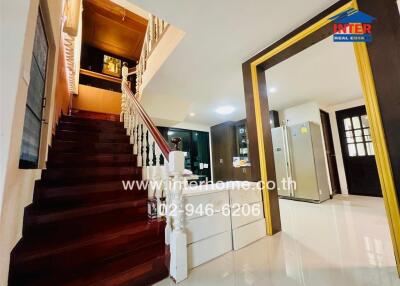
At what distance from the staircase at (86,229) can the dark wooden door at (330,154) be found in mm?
4575

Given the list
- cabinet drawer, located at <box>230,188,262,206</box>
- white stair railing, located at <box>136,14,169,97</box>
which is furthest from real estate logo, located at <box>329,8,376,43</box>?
white stair railing, located at <box>136,14,169,97</box>

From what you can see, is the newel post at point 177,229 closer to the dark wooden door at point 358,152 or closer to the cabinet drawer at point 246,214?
the cabinet drawer at point 246,214

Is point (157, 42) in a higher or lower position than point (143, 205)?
higher

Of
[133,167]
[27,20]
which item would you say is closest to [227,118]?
[133,167]

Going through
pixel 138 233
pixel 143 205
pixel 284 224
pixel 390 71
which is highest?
pixel 390 71

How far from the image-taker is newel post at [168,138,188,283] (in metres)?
1.37

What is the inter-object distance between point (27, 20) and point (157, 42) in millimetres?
2015

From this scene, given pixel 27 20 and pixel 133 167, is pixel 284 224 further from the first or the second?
pixel 27 20

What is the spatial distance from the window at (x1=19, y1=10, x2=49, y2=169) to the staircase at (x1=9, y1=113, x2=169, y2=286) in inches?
14.6

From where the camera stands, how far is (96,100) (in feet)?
14.9

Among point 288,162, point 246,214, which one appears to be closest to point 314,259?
point 246,214

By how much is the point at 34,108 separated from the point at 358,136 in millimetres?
6059

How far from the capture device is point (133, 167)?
2217mm

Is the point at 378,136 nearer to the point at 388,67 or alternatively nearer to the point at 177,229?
the point at 388,67
